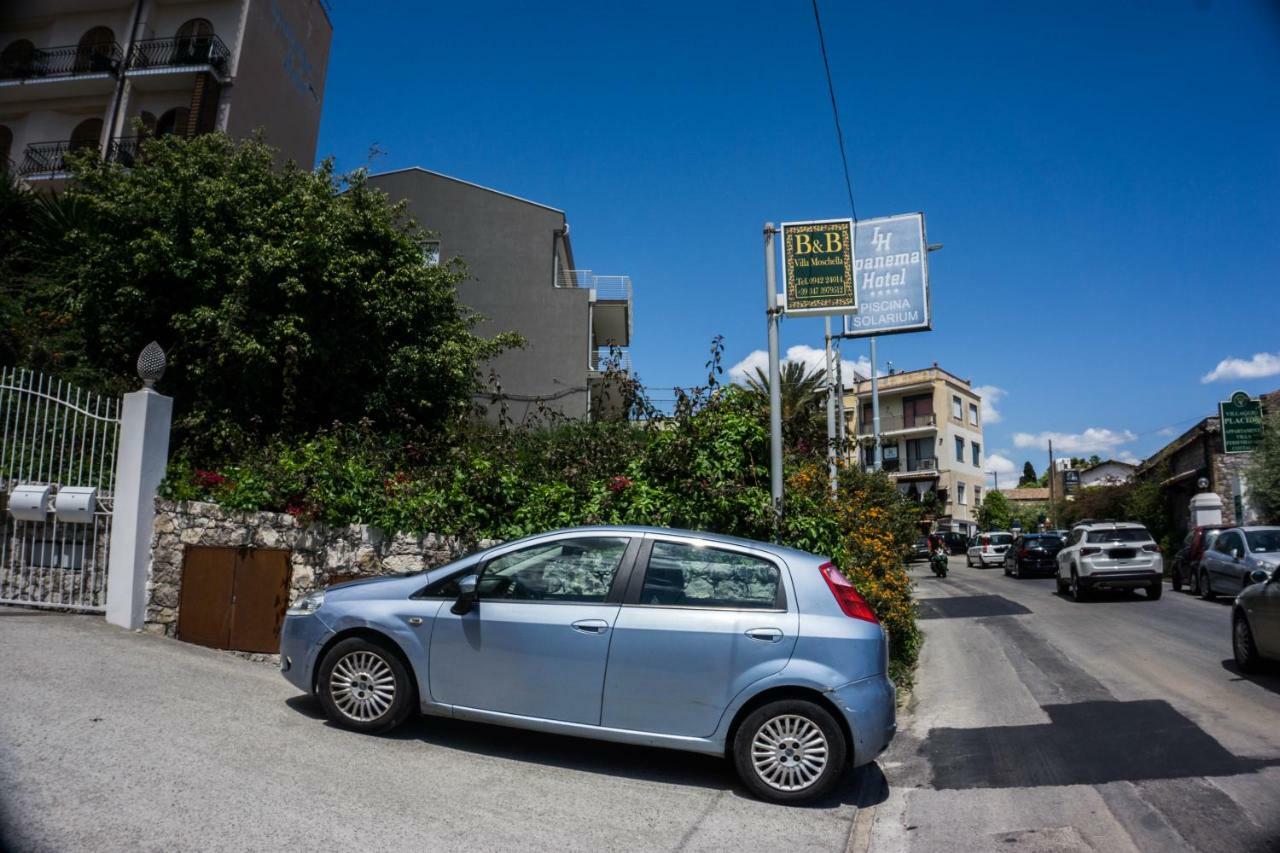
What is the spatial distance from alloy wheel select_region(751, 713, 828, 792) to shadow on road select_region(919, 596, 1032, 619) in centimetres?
1166

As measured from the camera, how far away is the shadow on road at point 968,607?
16047 millimetres

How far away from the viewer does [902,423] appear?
5681 cm

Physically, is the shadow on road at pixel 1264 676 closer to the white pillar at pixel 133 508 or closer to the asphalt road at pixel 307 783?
the asphalt road at pixel 307 783

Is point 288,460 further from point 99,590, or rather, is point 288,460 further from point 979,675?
point 979,675

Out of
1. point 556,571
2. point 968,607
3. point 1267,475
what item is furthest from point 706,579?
point 1267,475

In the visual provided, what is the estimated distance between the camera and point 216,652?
7.68 m

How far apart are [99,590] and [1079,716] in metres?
9.66

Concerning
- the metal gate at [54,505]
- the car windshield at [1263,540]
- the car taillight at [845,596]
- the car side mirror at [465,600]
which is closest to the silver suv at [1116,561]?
the car windshield at [1263,540]

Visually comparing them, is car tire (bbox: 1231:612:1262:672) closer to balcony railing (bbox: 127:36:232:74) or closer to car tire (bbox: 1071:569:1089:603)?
car tire (bbox: 1071:569:1089:603)

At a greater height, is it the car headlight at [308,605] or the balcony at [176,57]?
the balcony at [176,57]

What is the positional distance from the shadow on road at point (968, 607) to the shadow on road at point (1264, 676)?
263 inches

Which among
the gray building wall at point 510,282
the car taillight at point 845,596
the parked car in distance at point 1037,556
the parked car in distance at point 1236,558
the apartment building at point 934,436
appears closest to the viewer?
the car taillight at point 845,596

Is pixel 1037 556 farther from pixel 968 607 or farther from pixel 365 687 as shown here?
pixel 365 687

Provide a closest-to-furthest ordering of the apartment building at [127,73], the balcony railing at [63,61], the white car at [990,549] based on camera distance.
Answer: the apartment building at [127,73]
the balcony railing at [63,61]
the white car at [990,549]
